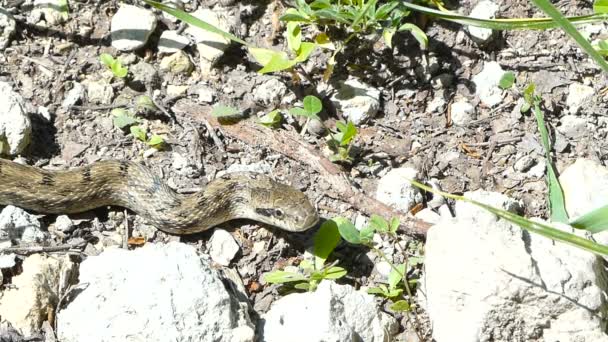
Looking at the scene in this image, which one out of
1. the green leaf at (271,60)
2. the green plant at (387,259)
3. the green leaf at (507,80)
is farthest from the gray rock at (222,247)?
the green leaf at (507,80)

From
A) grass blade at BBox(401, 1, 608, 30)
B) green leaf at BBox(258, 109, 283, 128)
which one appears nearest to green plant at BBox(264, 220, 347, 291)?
green leaf at BBox(258, 109, 283, 128)

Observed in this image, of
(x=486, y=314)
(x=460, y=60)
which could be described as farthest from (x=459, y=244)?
(x=460, y=60)

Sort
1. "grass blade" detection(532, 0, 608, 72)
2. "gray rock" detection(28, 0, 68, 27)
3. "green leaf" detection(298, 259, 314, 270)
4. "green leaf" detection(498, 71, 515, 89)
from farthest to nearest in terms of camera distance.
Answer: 1. "gray rock" detection(28, 0, 68, 27)
2. "green leaf" detection(498, 71, 515, 89)
3. "green leaf" detection(298, 259, 314, 270)
4. "grass blade" detection(532, 0, 608, 72)

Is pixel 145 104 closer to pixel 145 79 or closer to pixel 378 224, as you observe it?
pixel 145 79

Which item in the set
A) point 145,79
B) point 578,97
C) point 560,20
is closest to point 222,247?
point 145,79

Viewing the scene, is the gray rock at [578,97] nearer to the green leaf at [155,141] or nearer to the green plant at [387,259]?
the green plant at [387,259]

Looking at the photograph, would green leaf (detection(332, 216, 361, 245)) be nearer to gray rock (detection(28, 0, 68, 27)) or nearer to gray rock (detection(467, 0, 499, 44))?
gray rock (detection(467, 0, 499, 44))

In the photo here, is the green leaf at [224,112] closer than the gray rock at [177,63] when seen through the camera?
Yes
